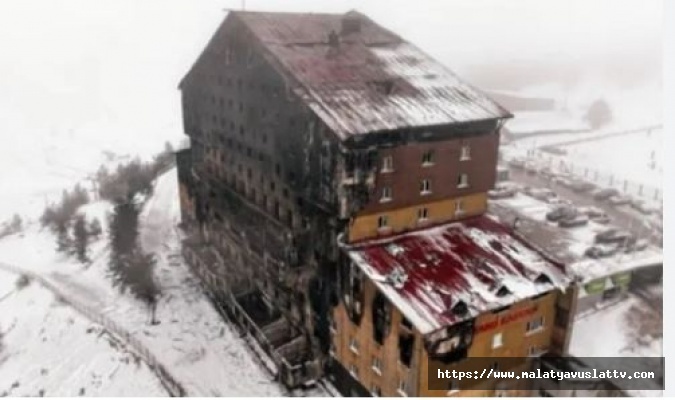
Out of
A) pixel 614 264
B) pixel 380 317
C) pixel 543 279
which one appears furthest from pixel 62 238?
pixel 614 264

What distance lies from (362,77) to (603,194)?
129ft

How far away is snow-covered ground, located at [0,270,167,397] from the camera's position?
32.8 m

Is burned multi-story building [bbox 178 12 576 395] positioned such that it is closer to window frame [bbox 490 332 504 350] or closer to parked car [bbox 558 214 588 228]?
window frame [bbox 490 332 504 350]

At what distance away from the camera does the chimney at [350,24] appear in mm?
37844

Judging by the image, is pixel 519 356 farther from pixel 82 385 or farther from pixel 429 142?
pixel 82 385

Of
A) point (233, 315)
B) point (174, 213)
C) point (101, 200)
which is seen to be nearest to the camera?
point (233, 315)

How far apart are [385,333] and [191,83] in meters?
24.4

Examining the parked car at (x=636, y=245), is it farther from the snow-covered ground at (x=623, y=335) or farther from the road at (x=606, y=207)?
the snow-covered ground at (x=623, y=335)

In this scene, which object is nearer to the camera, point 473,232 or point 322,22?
point 473,232

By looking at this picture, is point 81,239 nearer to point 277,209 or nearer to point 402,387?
point 277,209

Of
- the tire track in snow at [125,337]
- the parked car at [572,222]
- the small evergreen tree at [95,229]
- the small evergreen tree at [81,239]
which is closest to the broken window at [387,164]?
the tire track in snow at [125,337]

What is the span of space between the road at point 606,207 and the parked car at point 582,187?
0.49 m

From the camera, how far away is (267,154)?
3409 cm

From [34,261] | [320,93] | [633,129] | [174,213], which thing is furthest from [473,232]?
[633,129]
